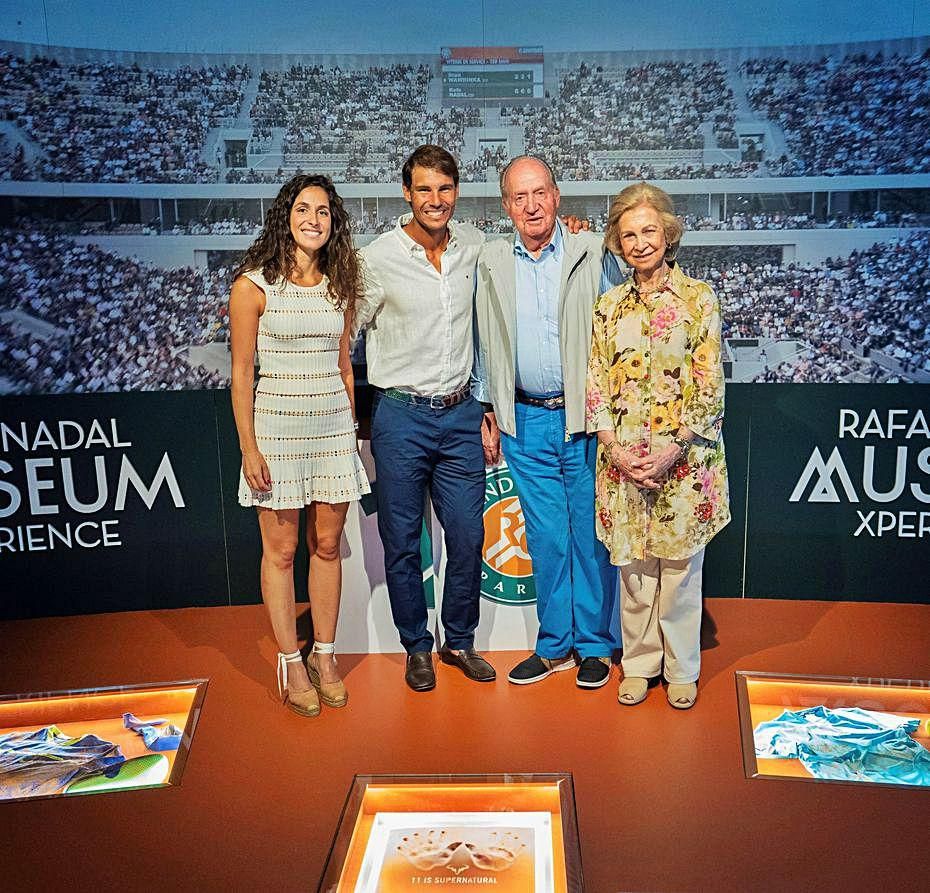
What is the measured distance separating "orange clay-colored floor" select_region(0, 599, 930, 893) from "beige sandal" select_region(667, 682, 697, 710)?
0.15 feet

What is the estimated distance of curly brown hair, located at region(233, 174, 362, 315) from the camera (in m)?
2.84

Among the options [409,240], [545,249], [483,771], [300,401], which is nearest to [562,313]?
[545,249]

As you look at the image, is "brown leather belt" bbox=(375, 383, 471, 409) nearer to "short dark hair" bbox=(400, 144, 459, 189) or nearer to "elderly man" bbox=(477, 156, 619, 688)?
"elderly man" bbox=(477, 156, 619, 688)

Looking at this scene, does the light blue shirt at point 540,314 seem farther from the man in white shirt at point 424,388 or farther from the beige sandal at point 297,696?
the beige sandal at point 297,696

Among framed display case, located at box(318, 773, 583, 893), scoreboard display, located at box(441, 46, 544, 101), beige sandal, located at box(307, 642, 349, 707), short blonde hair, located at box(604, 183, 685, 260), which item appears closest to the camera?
framed display case, located at box(318, 773, 583, 893)

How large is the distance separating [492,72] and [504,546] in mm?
2290

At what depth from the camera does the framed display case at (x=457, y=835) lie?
222 centimetres

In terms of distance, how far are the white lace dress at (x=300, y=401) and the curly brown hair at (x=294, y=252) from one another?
0.04 metres

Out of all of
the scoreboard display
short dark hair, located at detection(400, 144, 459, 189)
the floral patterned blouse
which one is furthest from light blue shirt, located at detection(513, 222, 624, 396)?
the scoreboard display

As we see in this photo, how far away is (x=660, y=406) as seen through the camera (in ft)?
9.35

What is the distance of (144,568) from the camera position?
4.23 metres

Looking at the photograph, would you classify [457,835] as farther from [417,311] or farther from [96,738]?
[417,311]

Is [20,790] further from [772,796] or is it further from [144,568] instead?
[772,796]

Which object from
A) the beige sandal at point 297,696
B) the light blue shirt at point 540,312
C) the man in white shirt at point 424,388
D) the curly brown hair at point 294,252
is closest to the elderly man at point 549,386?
the light blue shirt at point 540,312
